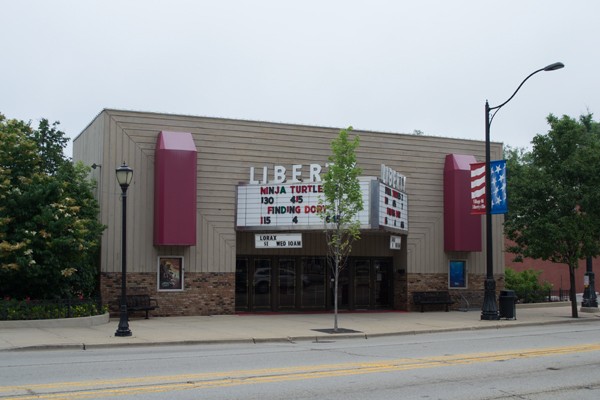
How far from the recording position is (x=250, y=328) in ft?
68.5

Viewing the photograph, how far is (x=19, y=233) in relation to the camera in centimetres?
2031

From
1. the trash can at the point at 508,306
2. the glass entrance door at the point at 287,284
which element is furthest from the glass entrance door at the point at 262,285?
the trash can at the point at 508,306

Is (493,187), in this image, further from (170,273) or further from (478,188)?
(170,273)

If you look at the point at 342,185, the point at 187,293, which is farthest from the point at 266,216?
the point at 342,185

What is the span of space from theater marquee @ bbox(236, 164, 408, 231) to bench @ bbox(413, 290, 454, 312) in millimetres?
3680

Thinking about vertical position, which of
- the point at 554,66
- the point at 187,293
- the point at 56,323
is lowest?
the point at 56,323

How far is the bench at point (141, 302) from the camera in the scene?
23.3m

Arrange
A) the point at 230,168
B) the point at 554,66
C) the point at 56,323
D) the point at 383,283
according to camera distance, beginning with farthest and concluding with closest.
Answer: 1. the point at 383,283
2. the point at 230,168
3. the point at 554,66
4. the point at 56,323

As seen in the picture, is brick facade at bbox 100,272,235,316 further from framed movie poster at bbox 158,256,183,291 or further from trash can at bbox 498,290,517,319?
trash can at bbox 498,290,517,319

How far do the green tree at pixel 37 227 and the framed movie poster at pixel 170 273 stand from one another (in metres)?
2.74

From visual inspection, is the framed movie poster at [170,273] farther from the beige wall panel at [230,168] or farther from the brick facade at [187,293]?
the beige wall panel at [230,168]

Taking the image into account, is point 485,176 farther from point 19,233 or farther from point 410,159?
point 19,233

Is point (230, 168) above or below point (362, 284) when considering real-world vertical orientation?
above

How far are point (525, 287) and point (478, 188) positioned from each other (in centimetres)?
997
